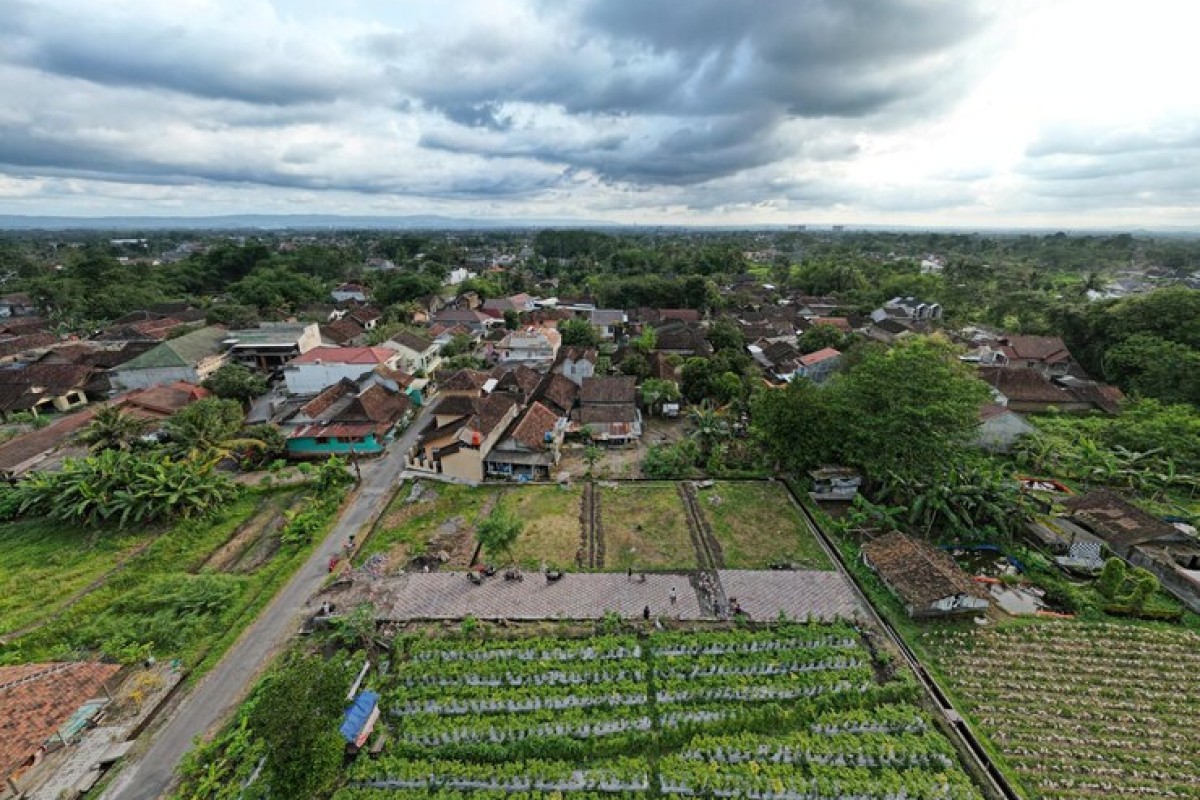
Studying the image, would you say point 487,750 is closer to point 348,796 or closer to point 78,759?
point 348,796

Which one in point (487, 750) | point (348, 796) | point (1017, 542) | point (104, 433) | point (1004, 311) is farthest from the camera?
point (1004, 311)

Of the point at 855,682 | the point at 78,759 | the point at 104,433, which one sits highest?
the point at 104,433

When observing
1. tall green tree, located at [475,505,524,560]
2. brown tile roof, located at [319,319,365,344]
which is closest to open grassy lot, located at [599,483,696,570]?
tall green tree, located at [475,505,524,560]

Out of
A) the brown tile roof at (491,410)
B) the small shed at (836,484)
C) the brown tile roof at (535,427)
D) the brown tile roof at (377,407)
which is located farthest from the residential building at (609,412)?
the brown tile roof at (377,407)

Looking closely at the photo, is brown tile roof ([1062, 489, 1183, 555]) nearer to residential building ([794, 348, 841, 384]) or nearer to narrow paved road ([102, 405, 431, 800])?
residential building ([794, 348, 841, 384])

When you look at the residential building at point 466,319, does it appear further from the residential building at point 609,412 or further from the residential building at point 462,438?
the residential building at point 462,438

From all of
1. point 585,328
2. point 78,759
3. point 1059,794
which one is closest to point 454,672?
point 78,759

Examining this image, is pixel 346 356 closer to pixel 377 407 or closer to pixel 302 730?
pixel 377 407
